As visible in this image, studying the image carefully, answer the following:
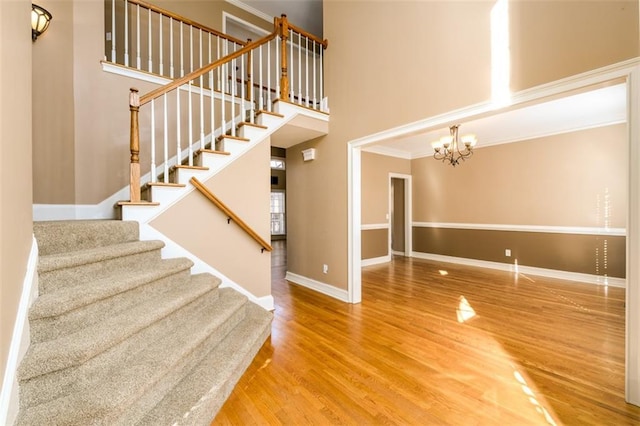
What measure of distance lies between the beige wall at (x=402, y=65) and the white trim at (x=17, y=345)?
3021mm

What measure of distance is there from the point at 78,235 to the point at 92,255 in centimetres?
36

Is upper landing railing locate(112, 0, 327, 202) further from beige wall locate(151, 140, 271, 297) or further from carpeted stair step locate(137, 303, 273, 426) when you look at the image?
carpeted stair step locate(137, 303, 273, 426)

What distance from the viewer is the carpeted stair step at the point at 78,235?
6.02 feet

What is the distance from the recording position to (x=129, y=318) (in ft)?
5.35

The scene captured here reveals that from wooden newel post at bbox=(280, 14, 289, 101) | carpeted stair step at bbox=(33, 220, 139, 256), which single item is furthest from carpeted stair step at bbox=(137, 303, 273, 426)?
wooden newel post at bbox=(280, 14, 289, 101)

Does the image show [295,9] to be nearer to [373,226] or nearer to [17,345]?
[373,226]

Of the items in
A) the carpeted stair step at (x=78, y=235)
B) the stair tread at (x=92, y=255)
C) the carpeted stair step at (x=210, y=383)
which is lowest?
the carpeted stair step at (x=210, y=383)

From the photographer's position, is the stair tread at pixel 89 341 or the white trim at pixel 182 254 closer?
the stair tread at pixel 89 341

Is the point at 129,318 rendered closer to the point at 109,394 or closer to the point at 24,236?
the point at 109,394

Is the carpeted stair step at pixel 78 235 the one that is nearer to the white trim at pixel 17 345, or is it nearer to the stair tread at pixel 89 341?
the white trim at pixel 17 345

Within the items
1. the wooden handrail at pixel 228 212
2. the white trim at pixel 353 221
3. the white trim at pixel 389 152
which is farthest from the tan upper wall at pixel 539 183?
the wooden handrail at pixel 228 212

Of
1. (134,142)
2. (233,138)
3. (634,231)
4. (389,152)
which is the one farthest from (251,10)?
(634,231)

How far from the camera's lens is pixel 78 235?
6.53 feet

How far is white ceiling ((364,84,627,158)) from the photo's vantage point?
355 cm
